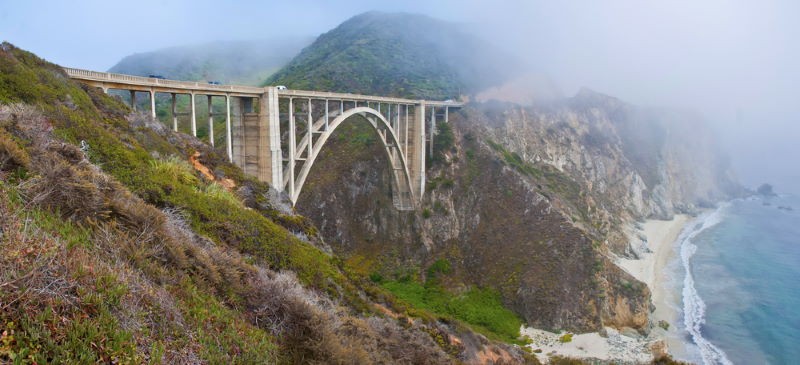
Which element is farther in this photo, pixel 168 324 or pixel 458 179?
pixel 458 179

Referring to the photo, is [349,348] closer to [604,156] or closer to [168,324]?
[168,324]

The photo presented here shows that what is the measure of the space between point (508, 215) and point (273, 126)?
2368cm

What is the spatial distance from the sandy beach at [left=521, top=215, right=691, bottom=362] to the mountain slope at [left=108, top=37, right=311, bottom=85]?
7043 cm

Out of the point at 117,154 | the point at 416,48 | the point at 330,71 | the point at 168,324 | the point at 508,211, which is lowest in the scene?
the point at 508,211

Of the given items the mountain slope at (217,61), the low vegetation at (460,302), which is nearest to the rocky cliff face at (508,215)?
the low vegetation at (460,302)

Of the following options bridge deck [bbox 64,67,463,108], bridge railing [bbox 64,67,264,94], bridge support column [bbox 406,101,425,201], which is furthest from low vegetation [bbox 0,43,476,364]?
bridge support column [bbox 406,101,425,201]

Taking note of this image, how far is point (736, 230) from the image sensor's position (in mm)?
60438

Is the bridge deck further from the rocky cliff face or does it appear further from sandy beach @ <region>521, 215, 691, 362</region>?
sandy beach @ <region>521, 215, 691, 362</region>

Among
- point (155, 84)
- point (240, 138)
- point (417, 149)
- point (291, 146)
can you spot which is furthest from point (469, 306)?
point (155, 84)

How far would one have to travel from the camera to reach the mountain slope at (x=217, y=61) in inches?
3671

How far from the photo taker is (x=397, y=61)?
83938 mm

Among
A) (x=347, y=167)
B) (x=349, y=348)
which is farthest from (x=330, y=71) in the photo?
(x=349, y=348)

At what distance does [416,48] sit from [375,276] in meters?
73.7

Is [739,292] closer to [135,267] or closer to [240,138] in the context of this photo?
[240,138]
